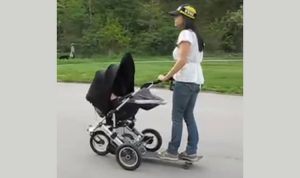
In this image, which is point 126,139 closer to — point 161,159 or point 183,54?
point 161,159

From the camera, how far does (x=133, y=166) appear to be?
397 cm

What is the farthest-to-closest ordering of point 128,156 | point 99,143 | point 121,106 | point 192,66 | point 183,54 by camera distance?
point 99,143 < point 121,106 < point 128,156 < point 192,66 < point 183,54

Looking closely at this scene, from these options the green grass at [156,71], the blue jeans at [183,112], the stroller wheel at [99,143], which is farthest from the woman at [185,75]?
the green grass at [156,71]

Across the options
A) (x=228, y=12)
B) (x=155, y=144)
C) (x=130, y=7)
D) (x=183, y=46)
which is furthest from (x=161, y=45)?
(x=183, y=46)

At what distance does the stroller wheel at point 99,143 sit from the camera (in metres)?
4.34

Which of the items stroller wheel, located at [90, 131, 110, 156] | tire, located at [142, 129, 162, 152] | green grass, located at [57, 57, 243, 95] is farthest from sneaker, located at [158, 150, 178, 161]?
green grass, located at [57, 57, 243, 95]

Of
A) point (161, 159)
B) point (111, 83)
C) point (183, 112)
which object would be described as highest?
point (111, 83)

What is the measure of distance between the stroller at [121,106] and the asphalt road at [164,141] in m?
0.14

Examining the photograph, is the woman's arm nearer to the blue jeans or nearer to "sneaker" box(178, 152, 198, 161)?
the blue jeans

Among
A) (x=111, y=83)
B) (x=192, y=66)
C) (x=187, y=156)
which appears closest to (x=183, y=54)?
(x=192, y=66)

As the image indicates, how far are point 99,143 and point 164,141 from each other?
0.70m

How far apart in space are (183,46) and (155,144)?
A: 43.0 inches

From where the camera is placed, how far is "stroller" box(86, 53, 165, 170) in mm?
4031

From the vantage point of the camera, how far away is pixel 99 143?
14.5 feet
